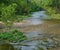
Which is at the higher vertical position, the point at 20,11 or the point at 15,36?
the point at 15,36

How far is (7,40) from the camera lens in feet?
71.9

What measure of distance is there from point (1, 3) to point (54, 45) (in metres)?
19.8

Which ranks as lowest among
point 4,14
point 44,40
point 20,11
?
point 20,11

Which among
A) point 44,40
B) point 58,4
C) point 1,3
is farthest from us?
point 58,4

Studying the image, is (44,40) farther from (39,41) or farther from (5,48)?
(5,48)

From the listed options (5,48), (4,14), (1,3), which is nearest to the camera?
(5,48)

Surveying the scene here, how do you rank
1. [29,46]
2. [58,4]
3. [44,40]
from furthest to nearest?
[58,4] → [44,40] → [29,46]

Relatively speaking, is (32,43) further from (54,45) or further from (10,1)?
(10,1)

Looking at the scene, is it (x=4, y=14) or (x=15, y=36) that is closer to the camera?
(x=15, y=36)

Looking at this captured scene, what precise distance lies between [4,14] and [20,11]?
105ft

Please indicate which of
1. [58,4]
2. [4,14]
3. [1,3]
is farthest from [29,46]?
[58,4]

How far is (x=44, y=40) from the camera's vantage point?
22.3 meters

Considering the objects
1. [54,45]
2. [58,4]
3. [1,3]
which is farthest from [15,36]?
[58,4]

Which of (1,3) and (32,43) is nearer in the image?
(32,43)
